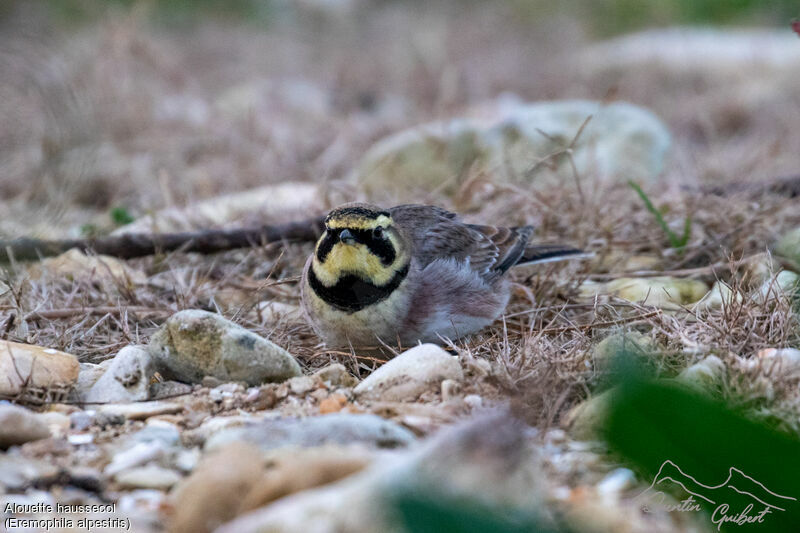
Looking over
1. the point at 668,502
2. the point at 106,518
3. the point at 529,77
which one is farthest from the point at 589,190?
the point at 529,77

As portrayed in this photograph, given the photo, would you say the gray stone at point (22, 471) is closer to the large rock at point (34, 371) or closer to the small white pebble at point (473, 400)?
the large rock at point (34, 371)

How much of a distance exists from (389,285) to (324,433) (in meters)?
1.47

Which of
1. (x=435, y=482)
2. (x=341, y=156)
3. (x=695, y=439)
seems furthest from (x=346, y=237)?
(x=341, y=156)

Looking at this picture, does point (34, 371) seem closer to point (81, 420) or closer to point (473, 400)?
point (81, 420)

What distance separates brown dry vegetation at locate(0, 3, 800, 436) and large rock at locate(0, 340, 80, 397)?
0.41 meters

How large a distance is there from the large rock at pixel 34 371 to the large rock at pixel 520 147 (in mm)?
3501

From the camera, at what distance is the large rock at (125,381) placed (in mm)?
3084

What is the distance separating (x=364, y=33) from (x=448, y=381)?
1163cm

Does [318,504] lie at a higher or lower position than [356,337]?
higher

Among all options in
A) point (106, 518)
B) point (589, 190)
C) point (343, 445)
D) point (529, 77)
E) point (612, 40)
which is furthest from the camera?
point (612, 40)

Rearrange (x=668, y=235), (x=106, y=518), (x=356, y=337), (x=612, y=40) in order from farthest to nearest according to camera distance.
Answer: (x=612, y=40)
(x=668, y=235)
(x=356, y=337)
(x=106, y=518)

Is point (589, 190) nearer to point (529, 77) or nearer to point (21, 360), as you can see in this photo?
point (21, 360)

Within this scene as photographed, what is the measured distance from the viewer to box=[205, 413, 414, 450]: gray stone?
7.50ft

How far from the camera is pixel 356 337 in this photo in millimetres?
3707
